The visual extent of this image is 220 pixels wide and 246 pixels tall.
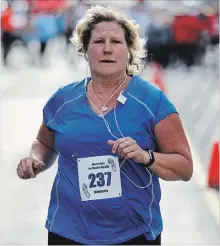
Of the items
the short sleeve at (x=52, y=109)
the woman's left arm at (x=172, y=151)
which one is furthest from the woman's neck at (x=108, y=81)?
the woman's left arm at (x=172, y=151)

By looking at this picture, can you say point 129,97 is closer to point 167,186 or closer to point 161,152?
point 161,152

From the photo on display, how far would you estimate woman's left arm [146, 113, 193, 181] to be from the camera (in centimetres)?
413

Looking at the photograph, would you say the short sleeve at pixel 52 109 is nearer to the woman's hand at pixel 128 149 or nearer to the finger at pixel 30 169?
the finger at pixel 30 169

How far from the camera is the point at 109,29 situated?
4.33 m

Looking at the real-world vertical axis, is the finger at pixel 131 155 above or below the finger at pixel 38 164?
above

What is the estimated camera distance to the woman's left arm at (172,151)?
413cm

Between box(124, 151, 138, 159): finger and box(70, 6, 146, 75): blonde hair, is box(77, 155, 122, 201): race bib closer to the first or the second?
box(124, 151, 138, 159): finger

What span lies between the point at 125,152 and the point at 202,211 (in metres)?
4.82

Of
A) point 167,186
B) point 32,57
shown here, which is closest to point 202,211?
point 167,186

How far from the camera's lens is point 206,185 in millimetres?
9859

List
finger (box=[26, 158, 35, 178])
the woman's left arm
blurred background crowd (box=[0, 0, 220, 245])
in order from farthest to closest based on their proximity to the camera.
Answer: blurred background crowd (box=[0, 0, 220, 245]) < finger (box=[26, 158, 35, 178]) < the woman's left arm

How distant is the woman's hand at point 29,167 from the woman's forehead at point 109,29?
677 millimetres

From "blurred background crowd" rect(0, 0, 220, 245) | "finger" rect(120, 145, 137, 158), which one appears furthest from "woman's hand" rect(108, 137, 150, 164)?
"blurred background crowd" rect(0, 0, 220, 245)

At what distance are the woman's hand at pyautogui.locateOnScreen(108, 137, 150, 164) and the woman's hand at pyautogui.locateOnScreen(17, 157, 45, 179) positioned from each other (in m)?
0.49
